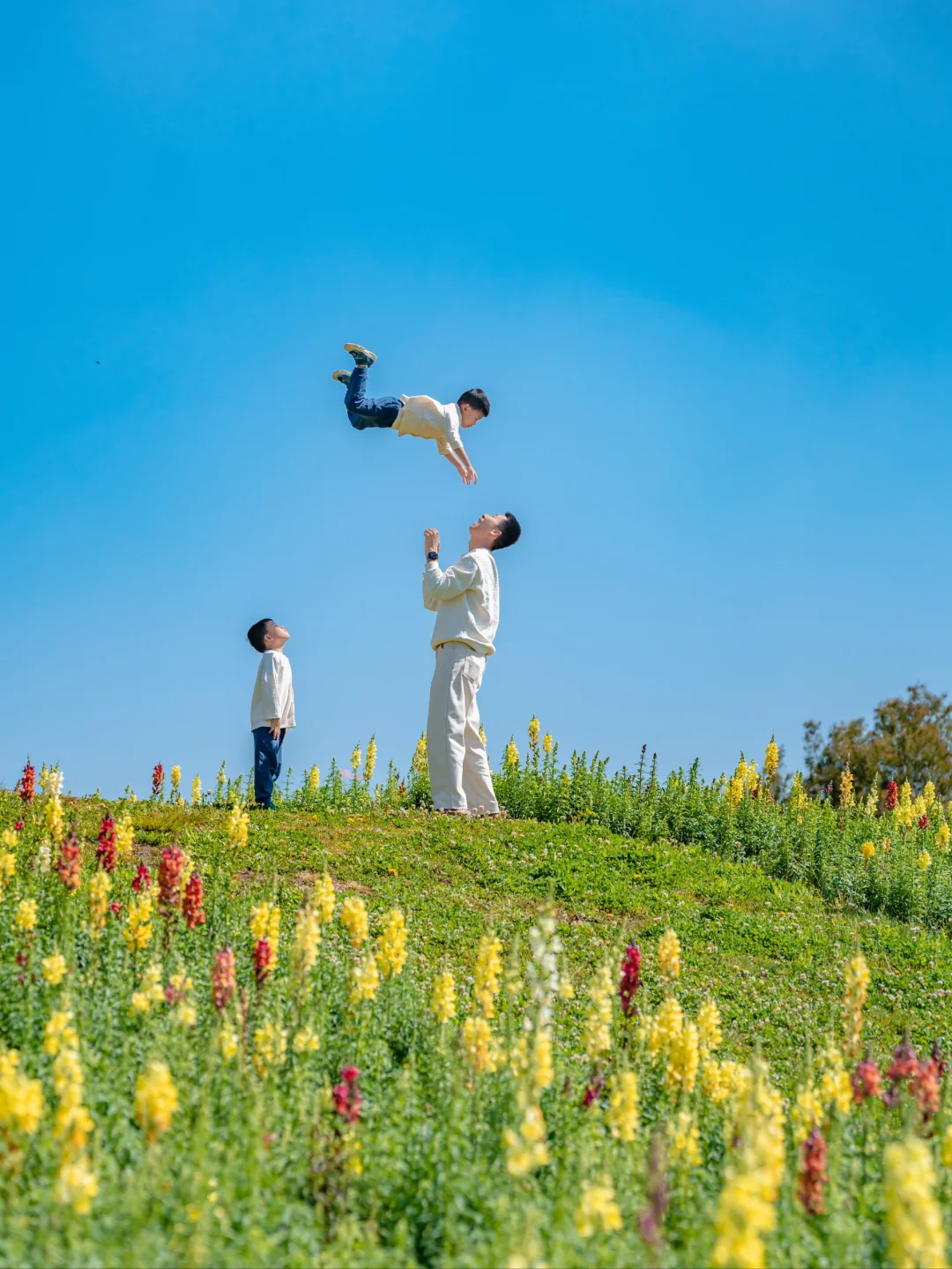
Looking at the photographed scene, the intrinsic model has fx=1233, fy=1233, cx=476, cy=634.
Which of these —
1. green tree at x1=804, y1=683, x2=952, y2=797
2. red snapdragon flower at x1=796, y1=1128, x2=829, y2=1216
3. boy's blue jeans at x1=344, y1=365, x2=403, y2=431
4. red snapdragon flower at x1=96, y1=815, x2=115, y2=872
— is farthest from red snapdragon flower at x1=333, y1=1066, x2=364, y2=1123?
green tree at x1=804, y1=683, x2=952, y2=797

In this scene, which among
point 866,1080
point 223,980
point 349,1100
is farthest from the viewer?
point 223,980

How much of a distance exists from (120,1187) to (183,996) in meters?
1.44

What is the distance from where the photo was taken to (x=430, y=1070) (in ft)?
19.5

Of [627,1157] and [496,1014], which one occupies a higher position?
[496,1014]

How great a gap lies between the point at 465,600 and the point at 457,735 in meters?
1.46

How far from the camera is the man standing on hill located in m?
13.2

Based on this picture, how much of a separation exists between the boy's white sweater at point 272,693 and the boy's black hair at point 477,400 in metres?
3.76

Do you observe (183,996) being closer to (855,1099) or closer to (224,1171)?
(224,1171)

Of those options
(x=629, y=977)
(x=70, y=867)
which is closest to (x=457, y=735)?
(x=70, y=867)

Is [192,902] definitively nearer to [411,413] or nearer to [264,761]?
[411,413]

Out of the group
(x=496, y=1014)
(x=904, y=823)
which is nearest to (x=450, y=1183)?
(x=496, y=1014)

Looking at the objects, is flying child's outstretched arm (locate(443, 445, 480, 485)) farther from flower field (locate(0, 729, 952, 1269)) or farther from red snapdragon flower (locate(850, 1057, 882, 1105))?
red snapdragon flower (locate(850, 1057, 882, 1105))

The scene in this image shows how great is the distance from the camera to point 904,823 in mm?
16766

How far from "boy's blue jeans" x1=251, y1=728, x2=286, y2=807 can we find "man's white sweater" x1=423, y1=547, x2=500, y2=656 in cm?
223
